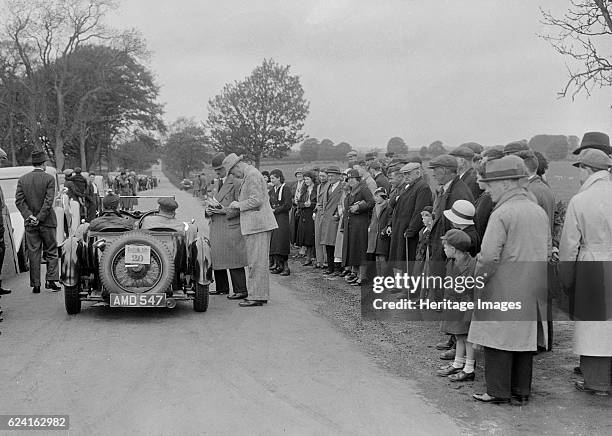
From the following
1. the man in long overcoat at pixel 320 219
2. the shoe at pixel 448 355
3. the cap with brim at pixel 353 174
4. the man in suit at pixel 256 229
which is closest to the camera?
the shoe at pixel 448 355

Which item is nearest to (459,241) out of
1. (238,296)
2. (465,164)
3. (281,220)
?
(465,164)

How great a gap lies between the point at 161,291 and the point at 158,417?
3.73 metres

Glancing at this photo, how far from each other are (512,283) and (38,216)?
315 inches

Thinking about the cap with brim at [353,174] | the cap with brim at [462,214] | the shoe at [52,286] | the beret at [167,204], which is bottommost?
the shoe at [52,286]

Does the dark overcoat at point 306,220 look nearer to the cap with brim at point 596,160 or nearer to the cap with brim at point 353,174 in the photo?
the cap with brim at point 353,174

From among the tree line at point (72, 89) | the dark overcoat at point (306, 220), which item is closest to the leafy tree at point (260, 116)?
the tree line at point (72, 89)

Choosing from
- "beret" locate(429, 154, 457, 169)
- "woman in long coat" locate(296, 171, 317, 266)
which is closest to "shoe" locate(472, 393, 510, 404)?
"beret" locate(429, 154, 457, 169)

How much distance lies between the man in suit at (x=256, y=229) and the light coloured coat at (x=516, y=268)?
4782 millimetres

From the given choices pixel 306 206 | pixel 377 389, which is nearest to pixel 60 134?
pixel 306 206

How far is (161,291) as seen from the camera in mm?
9047

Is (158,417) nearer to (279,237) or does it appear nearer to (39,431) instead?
(39,431)

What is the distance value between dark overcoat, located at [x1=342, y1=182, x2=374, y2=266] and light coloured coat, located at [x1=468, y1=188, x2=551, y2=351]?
6.23 metres

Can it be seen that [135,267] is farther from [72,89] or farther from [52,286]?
[72,89]

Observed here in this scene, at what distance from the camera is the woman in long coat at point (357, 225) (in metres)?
12.2
